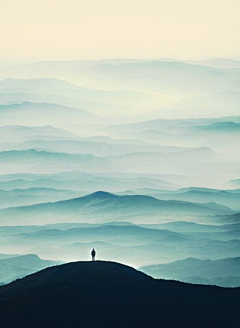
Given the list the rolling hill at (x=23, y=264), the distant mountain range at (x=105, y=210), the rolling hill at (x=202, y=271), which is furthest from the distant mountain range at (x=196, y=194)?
the rolling hill at (x=23, y=264)

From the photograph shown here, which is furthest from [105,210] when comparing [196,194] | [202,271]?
[202,271]

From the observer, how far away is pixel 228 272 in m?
14.3

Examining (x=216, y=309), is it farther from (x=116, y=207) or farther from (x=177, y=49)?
(x=177, y=49)

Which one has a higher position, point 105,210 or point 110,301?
point 105,210

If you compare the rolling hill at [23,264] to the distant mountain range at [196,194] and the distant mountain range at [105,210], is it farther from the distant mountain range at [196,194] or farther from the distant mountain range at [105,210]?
the distant mountain range at [196,194]

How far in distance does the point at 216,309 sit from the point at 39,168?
4.99 meters

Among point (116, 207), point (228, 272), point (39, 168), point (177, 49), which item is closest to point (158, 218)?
point (116, 207)

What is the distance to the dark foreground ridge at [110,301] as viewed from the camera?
1132 centimetres

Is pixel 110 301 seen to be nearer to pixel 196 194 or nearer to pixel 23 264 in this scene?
pixel 23 264

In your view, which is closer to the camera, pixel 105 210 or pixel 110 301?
pixel 110 301

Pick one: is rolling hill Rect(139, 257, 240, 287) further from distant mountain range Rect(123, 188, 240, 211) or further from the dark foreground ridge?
distant mountain range Rect(123, 188, 240, 211)

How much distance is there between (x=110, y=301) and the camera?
1180cm

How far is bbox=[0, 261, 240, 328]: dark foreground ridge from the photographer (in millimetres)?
11320

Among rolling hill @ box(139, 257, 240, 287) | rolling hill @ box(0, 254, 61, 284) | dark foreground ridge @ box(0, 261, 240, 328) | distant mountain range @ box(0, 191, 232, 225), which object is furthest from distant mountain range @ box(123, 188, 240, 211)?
rolling hill @ box(0, 254, 61, 284)
